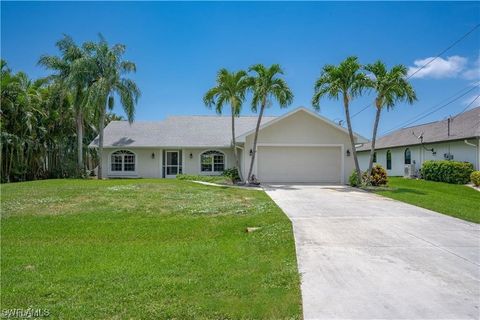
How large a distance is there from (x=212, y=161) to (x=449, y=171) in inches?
589

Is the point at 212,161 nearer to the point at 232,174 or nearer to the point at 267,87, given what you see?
the point at 232,174

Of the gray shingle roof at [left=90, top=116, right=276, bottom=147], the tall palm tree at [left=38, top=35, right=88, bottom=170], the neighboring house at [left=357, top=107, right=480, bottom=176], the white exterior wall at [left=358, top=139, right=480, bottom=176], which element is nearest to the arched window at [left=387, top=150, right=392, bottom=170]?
the neighboring house at [left=357, top=107, right=480, bottom=176]

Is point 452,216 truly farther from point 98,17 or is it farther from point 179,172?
point 179,172

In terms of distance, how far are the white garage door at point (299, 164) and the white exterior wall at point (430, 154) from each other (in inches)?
297

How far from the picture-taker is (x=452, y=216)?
1001cm

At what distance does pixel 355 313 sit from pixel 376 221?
5487 millimetres

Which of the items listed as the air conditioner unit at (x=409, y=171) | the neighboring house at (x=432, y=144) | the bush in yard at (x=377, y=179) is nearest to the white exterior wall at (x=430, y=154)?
the neighboring house at (x=432, y=144)

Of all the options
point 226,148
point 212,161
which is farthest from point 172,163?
point 226,148

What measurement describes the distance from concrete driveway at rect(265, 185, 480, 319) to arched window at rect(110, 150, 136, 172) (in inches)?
673

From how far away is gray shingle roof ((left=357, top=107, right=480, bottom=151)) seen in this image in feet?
68.5

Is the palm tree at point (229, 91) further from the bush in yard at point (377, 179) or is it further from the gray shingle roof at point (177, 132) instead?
the bush in yard at point (377, 179)

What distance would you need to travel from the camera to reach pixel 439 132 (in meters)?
24.4

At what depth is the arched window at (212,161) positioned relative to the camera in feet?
78.2

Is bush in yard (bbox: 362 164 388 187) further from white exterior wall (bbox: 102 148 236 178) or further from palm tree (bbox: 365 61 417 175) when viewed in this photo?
white exterior wall (bbox: 102 148 236 178)
